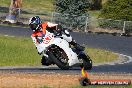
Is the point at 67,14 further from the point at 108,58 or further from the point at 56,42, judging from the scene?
the point at 56,42

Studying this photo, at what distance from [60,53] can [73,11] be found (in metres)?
28.3

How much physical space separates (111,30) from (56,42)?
2569cm

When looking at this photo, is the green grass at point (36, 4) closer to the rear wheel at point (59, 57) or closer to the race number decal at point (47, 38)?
the rear wheel at point (59, 57)

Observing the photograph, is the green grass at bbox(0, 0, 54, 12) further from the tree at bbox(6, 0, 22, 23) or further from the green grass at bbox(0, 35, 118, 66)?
the green grass at bbox(0, 35, 118, 66)

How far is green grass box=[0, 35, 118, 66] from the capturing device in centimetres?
2727

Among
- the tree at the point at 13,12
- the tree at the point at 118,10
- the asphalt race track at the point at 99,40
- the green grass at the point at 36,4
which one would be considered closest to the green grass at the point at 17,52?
the asphalt race track at the point at 99,40

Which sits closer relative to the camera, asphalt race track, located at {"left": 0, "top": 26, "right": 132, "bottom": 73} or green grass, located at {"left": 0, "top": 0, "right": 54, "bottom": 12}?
asphalt race track, located at {"left": 0, "top": 26, "right": 132, "bottom": 73}

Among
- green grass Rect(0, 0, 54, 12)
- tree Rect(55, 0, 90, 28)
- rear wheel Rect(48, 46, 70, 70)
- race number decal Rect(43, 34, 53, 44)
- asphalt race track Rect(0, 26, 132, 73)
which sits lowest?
green grass Rect(0, 0, 54, 12)

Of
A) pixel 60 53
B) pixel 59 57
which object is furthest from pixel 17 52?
pixel 59 57

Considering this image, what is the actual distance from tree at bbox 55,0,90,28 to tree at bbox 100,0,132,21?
194 cm

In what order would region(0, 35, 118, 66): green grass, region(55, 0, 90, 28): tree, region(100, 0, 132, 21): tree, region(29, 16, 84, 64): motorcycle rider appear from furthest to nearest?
region(100, 0, 132, 21): tree → region(55, 0, 90, 28): tree → region(0, 35, 118, 66): green grass → region(29, 16, 84, 64): motorcycle rider

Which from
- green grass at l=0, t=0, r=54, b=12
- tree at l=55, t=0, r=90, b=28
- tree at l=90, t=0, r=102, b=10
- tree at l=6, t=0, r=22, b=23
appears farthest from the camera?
tree at l=90, t=0, r=102, b=10

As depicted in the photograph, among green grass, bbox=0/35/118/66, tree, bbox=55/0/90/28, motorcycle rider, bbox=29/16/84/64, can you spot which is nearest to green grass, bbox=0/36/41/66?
green grass, bbox=0/35/118/66

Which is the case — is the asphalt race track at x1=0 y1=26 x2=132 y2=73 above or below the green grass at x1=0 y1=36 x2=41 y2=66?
below
